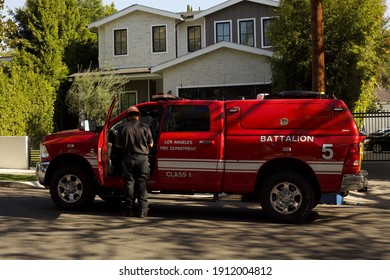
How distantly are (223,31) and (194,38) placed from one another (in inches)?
68.7

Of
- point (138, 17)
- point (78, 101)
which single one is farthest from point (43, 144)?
point (138, 17)

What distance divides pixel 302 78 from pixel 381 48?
11.2 ft

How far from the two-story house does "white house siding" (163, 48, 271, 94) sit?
0.05m

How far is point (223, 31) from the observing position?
26.4 m

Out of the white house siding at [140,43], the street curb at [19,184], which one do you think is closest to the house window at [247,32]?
the white house siding at [140,43]

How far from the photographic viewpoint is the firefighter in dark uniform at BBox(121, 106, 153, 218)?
310 inches

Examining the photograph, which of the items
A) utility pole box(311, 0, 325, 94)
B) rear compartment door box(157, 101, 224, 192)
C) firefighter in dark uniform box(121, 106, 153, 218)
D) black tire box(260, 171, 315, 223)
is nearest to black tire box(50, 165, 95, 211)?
firefighter in dark uniform box(121, 106, 153, 218)

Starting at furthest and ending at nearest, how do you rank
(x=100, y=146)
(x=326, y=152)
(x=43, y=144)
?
(x=43, y=144), (x=100, y=146), (x=326, y=152)

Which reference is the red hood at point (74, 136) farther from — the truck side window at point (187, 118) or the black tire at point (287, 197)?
the black tire at point (287, 197)

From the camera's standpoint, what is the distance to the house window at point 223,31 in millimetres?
26334

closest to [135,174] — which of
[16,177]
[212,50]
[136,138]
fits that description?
[136,138]

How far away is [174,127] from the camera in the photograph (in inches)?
322

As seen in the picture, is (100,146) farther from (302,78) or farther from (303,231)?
(302,78)

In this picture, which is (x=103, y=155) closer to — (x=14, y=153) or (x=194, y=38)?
(x=14, y=153)
